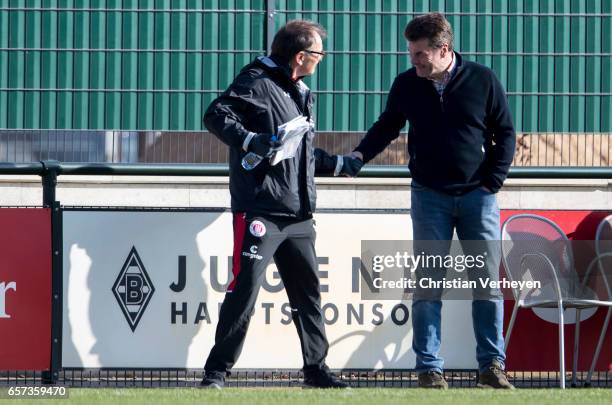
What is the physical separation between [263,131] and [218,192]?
134 inches

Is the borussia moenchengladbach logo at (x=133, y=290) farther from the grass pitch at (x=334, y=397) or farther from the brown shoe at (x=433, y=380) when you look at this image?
the brown shoe at (x=433, y=380)

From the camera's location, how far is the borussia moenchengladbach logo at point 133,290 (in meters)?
7.64

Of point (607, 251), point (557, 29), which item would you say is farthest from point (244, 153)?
point (557, 29)

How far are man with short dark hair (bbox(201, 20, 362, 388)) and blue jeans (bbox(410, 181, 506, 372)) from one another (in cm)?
52

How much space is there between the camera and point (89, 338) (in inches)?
301

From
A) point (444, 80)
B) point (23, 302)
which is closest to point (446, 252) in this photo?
point (444, 80)

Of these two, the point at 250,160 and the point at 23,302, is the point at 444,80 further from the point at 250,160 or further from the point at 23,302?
the point at 23,302

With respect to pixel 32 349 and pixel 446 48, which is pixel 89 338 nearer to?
pixel 32 349

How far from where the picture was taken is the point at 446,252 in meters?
7.29

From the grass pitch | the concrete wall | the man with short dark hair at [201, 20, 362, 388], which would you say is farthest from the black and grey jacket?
the concrete wall

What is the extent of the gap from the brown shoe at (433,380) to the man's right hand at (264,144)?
1413 millimetres

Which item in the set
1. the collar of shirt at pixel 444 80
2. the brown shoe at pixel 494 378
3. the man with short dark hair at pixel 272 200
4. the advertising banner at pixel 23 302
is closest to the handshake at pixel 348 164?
the man with short dark hair at pixel 272 200

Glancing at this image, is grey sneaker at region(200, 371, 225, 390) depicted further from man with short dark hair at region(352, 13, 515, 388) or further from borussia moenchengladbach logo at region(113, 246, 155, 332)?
man with short dark hair at region(352, 13, 515, 388)

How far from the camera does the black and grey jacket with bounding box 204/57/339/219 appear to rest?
700cm
